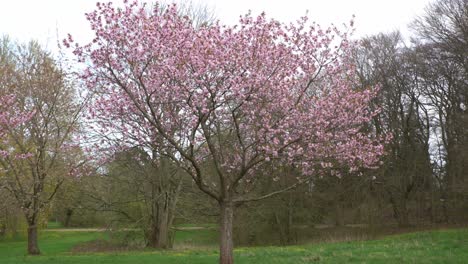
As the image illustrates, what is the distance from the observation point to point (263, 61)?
9.48 metres

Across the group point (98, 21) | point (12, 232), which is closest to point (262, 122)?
point (98, 21)

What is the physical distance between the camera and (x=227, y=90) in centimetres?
934

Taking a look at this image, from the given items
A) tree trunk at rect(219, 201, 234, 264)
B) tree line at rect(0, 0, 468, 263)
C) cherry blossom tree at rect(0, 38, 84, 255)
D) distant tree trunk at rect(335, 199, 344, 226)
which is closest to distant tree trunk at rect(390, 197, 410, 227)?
tree line at rect(0, 0, 468, 263)

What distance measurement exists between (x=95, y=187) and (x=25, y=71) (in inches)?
233

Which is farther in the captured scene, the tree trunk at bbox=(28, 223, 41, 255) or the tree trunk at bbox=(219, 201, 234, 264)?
the tree trunk at bbox=(28, 223, 41, 255)

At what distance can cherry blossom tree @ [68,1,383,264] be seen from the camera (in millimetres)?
9023

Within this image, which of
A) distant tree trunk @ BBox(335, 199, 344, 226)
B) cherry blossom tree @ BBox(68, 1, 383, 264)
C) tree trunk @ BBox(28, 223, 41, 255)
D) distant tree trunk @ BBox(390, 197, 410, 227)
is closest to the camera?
cherry blossom tree @ BBox(68, 1, 383, 264)

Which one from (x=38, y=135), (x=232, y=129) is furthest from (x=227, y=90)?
(x=38, y=135)

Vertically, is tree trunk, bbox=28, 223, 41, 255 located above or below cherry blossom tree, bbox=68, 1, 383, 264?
below

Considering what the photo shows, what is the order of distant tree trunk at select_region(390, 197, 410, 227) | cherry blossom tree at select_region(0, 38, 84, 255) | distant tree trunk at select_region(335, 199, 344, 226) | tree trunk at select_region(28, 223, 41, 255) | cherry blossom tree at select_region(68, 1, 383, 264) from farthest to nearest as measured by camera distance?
distant tree trunk at select_region(390, 197, 410, 227) < distant tree trunk at select_region(335, 199, 344, 226) < tree trunk at select_region(28, 223, 41, 255) < cherry blossom tree at select_region(0, 38, 84, 255) < cherry blossom tree at select_region(68, 1, 383, 264)

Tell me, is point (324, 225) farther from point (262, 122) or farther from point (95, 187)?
point (262, 122)

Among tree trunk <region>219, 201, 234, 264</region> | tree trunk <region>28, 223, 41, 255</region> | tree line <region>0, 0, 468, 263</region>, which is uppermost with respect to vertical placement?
tree line <region>0, 0, 468, 263</region>

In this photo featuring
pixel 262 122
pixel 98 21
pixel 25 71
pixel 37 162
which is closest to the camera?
pixel 98 21

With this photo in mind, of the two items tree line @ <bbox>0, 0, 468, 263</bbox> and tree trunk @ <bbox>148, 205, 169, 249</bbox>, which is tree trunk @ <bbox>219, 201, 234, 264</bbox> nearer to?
tree line @ <bbox>0, 0, 468, 263</bbox>
